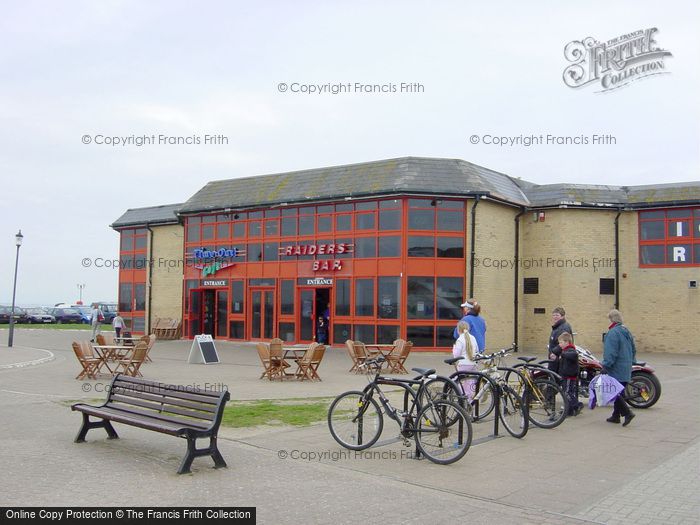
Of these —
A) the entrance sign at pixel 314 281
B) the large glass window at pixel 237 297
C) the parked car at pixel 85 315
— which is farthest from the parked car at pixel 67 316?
the entrance sign at pixel 314 281

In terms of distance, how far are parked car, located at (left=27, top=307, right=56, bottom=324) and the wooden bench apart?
4880cm

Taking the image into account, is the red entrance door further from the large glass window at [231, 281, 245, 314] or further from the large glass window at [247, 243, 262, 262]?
the large glass window at [247, 243, 262, 262]

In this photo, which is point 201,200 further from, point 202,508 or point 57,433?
point 202,508

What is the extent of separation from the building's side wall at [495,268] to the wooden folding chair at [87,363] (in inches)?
525

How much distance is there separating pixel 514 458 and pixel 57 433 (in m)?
5.81

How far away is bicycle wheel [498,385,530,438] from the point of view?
9320 millimetres

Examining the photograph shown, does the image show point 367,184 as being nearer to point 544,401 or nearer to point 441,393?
point 544,401

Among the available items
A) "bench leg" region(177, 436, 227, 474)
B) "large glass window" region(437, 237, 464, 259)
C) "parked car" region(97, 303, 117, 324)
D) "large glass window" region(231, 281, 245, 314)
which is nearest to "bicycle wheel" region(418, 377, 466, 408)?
"bench leg" region(177, 436, 227, 474)

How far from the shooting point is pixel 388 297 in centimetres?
2459

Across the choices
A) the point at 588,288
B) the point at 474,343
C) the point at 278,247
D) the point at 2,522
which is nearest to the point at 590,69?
the point at 588,288

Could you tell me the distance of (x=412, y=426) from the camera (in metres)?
8.07

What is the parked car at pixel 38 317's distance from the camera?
174ft

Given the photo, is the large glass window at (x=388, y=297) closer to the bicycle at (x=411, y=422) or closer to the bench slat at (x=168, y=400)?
the bicycle at (x=411, y=422)

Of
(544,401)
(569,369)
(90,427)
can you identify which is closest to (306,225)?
(569,369)
